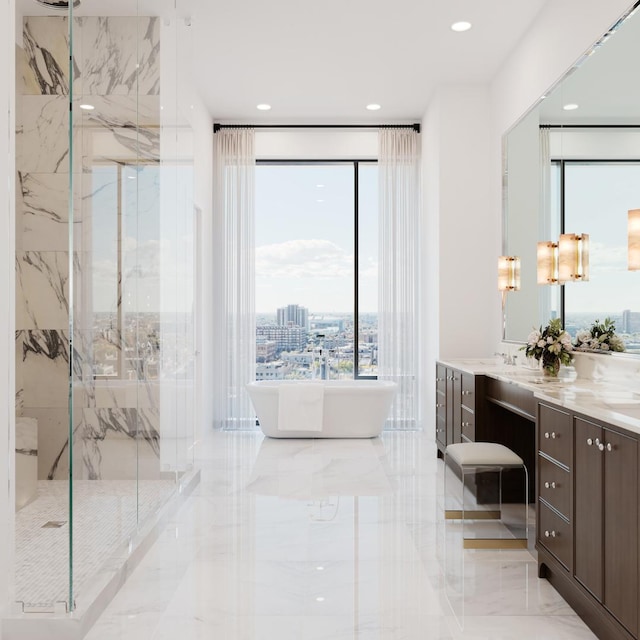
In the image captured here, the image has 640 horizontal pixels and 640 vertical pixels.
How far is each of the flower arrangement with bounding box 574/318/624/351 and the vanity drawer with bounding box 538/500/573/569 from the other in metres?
1.04

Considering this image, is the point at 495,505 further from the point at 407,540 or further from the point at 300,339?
the point at 300,339

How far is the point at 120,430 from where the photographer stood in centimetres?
309

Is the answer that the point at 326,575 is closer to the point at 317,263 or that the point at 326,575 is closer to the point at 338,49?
the point at 338,49

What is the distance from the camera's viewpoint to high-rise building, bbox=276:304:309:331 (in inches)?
263

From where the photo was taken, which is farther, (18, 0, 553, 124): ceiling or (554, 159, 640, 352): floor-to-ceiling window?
(18, 0, 553, 124): ceiling

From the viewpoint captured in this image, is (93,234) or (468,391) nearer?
(93,234)

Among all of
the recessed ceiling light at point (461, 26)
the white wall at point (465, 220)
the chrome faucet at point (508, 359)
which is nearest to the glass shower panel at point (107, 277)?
the recessed ceiling light at point (461, 26)

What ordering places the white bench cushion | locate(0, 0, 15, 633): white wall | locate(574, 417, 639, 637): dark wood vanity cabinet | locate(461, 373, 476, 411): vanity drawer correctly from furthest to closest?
1. locate(461, 373, 476, 411): vanity drawer
2. the white bench cushion
3. locate(0, 0, 15, 633): white wall
4. locate(574, 417, 639, 637): dark wood vanity cabinet

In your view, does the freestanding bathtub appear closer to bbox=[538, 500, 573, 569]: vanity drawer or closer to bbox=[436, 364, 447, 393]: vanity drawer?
bbox=[436, 364, 447, 393]: vanity drawer

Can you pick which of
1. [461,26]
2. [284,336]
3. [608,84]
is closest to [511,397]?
[608,84]

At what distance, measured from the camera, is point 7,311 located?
2115 mm

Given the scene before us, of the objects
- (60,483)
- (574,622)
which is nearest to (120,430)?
(60,483)

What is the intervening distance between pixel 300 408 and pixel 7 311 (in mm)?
3831

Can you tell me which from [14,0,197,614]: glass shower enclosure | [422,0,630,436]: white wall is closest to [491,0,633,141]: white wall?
[422,0,630,436]: white wall
